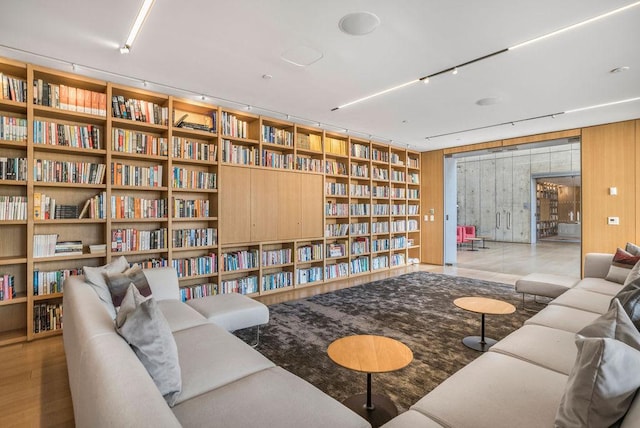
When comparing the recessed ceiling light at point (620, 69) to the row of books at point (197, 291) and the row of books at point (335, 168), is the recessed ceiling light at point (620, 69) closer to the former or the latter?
the row of books at point (335, 168)

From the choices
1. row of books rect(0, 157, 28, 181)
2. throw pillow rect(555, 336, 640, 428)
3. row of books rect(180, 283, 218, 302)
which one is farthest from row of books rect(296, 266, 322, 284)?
throw pillow rect(555, 336, 640, 428)

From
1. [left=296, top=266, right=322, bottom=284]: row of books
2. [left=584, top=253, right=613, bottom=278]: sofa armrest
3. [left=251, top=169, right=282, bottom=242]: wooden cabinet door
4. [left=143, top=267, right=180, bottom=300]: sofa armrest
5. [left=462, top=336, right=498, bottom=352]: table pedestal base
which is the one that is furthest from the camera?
[left=296, top=266, right=322, bottom=284]: row of books

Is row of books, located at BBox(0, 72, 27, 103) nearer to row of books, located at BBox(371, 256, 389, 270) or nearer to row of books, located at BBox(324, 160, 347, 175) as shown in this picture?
row of books, located at BBox(324, 160, 347, 175)

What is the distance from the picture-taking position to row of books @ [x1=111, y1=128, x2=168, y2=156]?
13.0 ft

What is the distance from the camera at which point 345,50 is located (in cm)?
307

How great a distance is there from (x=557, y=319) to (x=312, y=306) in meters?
2.80

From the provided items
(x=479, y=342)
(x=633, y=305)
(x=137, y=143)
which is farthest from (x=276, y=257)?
(x=633, y=305)

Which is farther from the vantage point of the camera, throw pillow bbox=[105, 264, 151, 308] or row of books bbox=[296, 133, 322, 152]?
row of books bbox=[296, 133, 322, 152]

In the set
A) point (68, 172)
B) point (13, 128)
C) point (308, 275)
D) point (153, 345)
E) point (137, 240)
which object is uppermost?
point (13, 128)

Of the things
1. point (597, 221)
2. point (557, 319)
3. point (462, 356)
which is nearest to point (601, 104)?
point (597, 221)

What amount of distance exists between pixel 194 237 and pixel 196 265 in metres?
0.40

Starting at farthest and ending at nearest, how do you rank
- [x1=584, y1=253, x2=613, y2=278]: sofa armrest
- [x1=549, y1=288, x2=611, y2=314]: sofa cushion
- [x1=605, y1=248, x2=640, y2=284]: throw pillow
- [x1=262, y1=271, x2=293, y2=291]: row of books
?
[x1=262, y1=271, x2=293, y2=291]: row of books < [x1=584, y1=253, x2=613, y2=278]: sofa armrest < [x1=605, y1=248, x2=640, y2=284]: throw pillow < [x1=549, y1=288, x2=611, y2=314]: sofa cushion

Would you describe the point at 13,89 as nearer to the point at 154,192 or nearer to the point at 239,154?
the point at 154,192

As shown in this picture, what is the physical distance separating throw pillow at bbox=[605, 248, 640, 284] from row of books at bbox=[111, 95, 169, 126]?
237 inches
